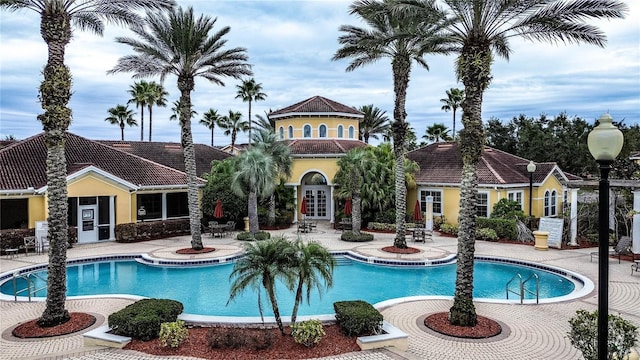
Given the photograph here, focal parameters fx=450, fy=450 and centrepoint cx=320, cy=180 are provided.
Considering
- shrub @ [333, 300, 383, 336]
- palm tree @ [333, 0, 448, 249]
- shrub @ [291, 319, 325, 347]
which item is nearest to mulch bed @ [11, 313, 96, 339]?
shrub @ [291, 319, 325, 347]

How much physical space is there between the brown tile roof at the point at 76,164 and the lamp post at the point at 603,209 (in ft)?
85.2

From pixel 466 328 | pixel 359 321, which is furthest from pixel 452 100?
pixel 359 321

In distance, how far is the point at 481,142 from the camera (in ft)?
38.4

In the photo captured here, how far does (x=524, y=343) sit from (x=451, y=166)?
23093 millimetres

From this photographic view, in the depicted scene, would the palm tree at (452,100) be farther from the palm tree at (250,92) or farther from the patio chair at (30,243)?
the patio chair at (30,243)

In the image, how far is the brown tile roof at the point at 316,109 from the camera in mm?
35938

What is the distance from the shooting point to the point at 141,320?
10.4 m

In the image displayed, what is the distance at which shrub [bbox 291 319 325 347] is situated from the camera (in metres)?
10.1

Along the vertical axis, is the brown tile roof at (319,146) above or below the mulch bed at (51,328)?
above

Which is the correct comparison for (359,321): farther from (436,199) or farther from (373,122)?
(373,122)

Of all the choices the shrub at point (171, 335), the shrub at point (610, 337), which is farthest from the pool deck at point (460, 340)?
the shrub at point (610, 337)

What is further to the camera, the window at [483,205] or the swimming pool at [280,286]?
the window at [483,205]

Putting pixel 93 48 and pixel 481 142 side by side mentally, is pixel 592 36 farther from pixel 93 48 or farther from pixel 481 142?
pixel 93 48

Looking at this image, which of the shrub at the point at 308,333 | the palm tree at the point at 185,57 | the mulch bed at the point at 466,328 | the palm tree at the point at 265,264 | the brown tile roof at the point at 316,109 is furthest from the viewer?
the brown tile roof at the point at 316,109
